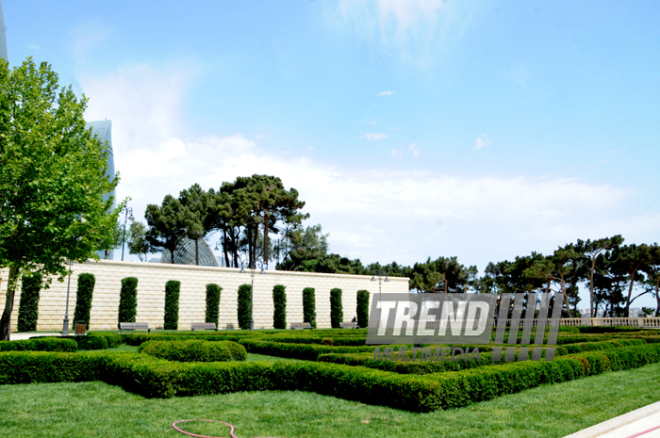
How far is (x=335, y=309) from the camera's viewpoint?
116 ft

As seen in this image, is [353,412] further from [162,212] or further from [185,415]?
[162,212]

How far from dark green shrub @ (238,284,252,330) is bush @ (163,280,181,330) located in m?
4.17

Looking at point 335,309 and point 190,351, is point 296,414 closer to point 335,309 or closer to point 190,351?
point 190,351

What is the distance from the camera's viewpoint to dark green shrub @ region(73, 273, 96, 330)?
25531mm

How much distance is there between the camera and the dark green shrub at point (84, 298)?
2553 centimetres

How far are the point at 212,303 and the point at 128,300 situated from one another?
16.9 feet

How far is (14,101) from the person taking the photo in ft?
48.4

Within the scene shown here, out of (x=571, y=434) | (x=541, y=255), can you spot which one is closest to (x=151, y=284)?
(x=571, y=434)

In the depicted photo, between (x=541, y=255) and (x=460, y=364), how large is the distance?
141 feet

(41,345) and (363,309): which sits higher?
(41,345)

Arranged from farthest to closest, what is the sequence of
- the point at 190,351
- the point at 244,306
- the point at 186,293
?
the point at 244,306 < the point at 186,293 < the point at 190,351

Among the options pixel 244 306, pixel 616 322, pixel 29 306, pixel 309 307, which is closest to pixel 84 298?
pixel 29 306

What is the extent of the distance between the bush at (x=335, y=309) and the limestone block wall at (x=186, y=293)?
31cm

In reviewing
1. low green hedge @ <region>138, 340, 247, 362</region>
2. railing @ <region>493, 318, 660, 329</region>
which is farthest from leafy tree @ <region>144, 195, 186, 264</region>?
low green hedge @ <region>138, 340, 247, 362</region>
